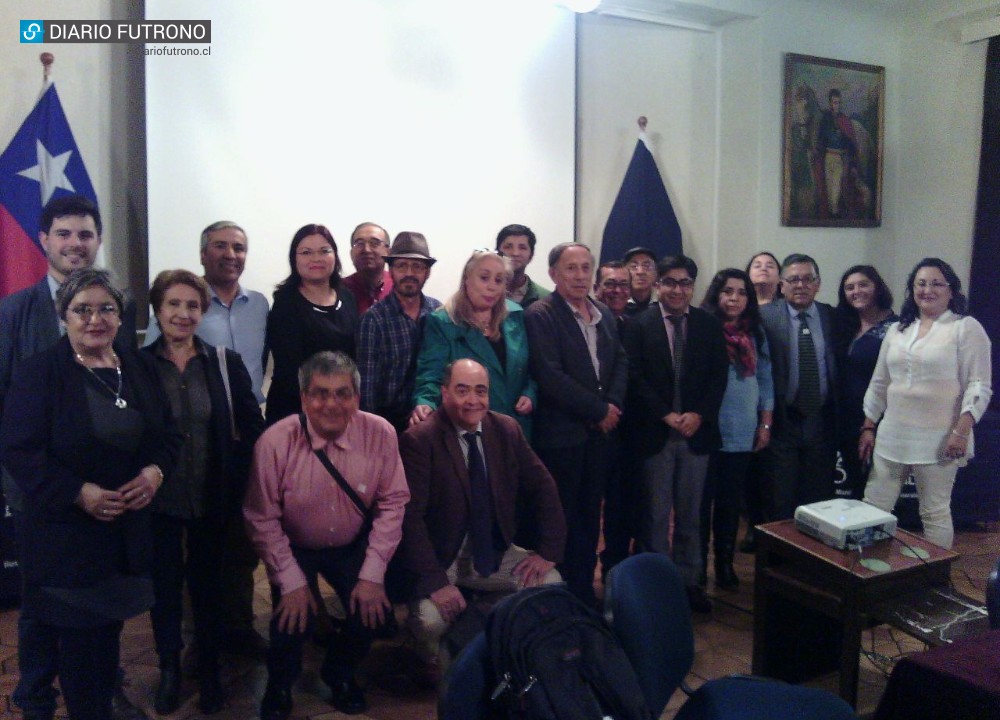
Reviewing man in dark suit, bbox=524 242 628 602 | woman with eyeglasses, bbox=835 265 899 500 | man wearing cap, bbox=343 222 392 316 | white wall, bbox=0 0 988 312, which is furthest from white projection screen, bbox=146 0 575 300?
woman with eyeglasses, bbox=835 265 899 500

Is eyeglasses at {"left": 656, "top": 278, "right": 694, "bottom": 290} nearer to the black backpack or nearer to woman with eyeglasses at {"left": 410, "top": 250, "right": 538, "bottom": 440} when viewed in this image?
woman with eyeglasses at {"left": 410, "top": 250, "right": 538, "bottom": 440}

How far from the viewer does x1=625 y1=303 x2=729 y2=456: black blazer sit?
334cm

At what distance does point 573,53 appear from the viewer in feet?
16.5

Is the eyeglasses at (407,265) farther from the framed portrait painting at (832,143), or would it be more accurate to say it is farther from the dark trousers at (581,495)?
the framed portrait painting at (832,143)

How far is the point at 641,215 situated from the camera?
17.2 feet

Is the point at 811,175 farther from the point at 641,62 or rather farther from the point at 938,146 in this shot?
the point at 641,62

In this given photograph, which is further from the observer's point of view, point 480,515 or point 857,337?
point 857,337

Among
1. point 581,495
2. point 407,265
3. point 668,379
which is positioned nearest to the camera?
point 407,265

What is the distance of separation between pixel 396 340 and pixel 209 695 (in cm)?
128

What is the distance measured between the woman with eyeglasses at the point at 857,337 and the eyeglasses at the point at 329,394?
2.42 metres

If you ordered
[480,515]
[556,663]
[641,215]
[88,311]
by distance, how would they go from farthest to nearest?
[641,215]
[480,515]
[88,311]
[556,663]

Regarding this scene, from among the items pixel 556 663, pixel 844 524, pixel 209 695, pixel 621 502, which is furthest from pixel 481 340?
pixel 556 663

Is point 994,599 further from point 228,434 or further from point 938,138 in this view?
point 938,138

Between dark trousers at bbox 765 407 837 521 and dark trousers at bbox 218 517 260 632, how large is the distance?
2188 millimetres
